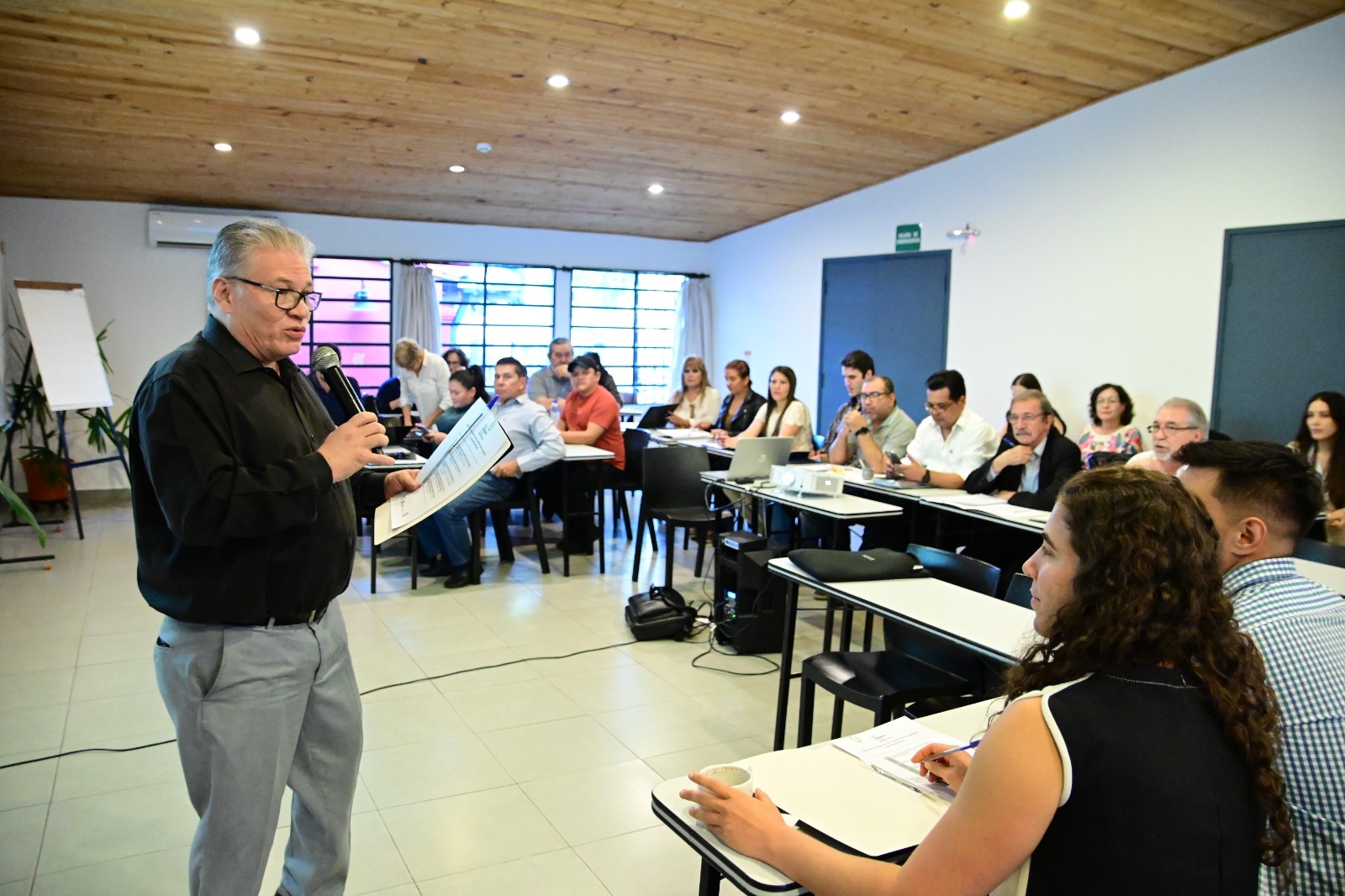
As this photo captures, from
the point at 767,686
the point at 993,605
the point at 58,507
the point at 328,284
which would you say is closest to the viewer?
the point at 993,605

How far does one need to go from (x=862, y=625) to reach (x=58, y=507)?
22.3ft

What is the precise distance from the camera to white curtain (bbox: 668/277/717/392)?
1124 centimetres

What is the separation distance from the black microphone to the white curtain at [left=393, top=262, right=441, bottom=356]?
7.93m

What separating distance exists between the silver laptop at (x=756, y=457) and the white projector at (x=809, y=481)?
0.91ft

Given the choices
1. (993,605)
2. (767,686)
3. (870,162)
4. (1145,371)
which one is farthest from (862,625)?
(870,162)

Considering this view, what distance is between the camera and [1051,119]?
6707 millimetres

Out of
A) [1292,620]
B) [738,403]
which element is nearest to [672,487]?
[738,403]

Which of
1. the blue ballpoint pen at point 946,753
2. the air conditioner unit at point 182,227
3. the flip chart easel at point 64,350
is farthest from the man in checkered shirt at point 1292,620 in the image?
the air conditioner unit at point 182,227

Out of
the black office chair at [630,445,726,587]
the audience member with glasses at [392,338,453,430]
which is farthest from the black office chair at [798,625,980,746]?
the audience member with glasses at [392,338,453,430]

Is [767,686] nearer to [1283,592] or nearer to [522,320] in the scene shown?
[1283,592]

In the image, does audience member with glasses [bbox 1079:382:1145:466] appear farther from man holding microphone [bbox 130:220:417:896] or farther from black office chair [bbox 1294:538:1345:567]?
man holding microphone [bbox 130:220:417:896]

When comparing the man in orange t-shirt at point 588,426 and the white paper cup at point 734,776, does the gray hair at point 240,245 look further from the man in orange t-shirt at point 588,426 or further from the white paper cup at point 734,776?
the man in orange t-shirt at point 588,426

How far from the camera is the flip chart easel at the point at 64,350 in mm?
6930

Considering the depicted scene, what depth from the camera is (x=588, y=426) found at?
255 inches
